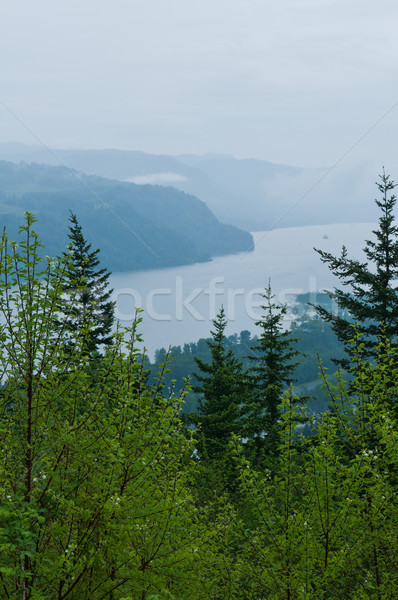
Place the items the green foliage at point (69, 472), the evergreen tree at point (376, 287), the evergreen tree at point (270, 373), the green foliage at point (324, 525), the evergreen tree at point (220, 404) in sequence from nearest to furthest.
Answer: the green foliage at point (69, 472)
the green foliage at point (324, 525)
the evergreen tree at point (376, 287)
the evergreen tree at point (270, 373)
the evergreen tree at point (220, 404)

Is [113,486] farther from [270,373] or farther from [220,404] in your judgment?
[220,404]

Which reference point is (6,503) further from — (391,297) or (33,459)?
(391,297)

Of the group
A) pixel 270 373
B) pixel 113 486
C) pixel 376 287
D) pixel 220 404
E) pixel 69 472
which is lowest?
pixel 220 404

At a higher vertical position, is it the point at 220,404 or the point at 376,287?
the point at 376,287

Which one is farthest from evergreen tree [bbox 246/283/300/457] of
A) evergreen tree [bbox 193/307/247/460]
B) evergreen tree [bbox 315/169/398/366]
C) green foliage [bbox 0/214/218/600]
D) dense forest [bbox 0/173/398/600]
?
green foliage [bbox 0/214/218/600]

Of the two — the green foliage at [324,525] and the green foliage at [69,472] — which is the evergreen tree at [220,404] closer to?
the green foliage at [324,525]

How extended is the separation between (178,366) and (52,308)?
108196 millimetres

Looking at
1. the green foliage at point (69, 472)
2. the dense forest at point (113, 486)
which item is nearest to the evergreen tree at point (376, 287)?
the dense forest at point (113, 486)

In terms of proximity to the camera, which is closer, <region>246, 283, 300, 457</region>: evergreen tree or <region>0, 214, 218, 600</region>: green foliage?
<region>0, 214, 218, 600</region>: green foliage

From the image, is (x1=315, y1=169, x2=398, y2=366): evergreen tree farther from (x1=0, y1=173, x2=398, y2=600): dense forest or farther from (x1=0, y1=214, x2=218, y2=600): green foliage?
(x1=0, y1=214, x2=218, y2=600): green foliage

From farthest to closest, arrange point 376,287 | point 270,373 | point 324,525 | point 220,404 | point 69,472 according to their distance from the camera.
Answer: point 220,404 → point 270,373 → point 376,287 → point 324,525 → point 69,472

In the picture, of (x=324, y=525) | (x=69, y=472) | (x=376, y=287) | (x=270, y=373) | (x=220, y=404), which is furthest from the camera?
(x=220, y=404)

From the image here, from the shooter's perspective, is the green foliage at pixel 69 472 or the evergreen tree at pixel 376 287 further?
the evergreen tree at pixel 376 287

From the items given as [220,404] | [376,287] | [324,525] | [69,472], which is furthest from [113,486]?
[220,404]
